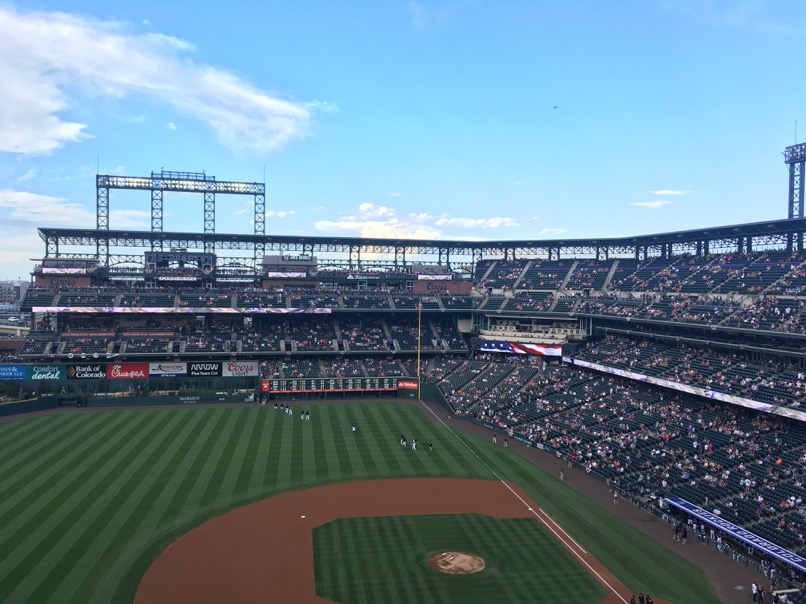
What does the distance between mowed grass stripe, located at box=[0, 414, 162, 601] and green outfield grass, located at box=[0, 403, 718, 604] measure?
0.26 ft

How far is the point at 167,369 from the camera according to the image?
63344mm

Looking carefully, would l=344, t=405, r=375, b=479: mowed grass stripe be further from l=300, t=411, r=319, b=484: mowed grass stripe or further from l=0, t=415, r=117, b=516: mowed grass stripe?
l=0, t=415, r=117, b=516: mowed grass stripe

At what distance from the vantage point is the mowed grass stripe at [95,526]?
914 inches

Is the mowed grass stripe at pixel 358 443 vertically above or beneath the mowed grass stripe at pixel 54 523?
beneath

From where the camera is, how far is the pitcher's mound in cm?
2470

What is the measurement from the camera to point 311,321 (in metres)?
76.5

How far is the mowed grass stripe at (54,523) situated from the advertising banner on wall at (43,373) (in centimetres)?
2353

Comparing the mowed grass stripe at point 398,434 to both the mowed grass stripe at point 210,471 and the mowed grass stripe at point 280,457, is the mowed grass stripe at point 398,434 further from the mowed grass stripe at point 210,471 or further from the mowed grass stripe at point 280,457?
the mowed grass stripe at point 210,471

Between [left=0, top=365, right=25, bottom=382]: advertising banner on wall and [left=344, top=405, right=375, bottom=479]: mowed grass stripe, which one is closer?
[left=344, top=405, right=375, bottom=479]: mowed grass stripe

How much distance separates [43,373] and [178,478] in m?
33.3

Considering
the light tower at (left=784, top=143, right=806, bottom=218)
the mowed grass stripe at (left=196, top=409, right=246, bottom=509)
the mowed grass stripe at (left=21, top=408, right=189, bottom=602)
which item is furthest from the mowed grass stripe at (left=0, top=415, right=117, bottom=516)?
the light tower at (left=784, top=143, right=806, bottom=218)

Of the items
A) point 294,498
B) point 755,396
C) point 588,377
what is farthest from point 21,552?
point 588,377

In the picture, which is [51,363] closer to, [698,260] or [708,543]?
[708,543]

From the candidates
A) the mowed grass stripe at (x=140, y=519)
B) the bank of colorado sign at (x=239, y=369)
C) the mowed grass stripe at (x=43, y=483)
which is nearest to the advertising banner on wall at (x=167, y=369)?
the bank of colorado sign at (x=239, y=369)
